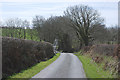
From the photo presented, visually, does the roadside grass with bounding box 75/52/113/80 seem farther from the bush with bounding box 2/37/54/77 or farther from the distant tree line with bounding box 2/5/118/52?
the distant tree line with bounding box 2/5/118/52

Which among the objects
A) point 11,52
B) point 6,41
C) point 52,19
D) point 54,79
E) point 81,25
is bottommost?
point 54,79

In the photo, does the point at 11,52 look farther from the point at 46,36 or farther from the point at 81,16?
the point at 46,36

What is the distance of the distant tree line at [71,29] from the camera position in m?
45.7

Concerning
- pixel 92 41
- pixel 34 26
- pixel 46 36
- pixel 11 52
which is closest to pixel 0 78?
pixel 11 52

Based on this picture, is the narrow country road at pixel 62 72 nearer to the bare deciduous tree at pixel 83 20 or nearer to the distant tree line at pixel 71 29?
the distant tree line at pixel 71 29

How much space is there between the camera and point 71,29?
48.6 m

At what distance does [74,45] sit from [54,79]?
61462 mm

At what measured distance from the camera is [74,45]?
236ft

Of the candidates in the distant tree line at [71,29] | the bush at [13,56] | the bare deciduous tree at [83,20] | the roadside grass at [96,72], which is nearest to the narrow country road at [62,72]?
the roadside grass at [96,72]

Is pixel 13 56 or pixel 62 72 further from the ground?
pixel 13 56

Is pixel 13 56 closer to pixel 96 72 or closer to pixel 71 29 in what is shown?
pixel 96 72

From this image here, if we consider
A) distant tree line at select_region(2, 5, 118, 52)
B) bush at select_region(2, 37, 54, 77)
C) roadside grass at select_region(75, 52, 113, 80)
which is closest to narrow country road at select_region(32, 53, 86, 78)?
roadside grass at select_region(75, 52, 113, 80)

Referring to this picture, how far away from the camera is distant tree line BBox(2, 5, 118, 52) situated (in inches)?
1799

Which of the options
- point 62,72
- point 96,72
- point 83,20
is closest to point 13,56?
point 62,72
